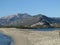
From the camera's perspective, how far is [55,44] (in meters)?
27.7

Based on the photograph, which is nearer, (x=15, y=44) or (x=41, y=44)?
(x=41, y=44)

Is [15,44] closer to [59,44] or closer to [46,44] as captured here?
[46,44]

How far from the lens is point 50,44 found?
1109 inches

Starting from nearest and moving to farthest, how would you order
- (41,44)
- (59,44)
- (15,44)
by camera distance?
(59,44)
(41,44)
(15,44)

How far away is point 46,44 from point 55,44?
4.85ft

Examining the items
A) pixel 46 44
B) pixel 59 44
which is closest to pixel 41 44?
pixel 46 44

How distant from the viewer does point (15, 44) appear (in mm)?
32062

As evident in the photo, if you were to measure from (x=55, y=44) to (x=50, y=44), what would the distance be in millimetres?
780

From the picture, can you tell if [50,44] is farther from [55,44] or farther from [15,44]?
[15,44]

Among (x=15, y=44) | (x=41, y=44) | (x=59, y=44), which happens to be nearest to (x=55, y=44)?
(x=59, y=44)

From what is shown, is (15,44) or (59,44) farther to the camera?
(15,44)

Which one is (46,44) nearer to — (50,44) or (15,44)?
(50,44)

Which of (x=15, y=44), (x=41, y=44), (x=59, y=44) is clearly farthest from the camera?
(x=15, y=44)

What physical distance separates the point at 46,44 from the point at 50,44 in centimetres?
70
